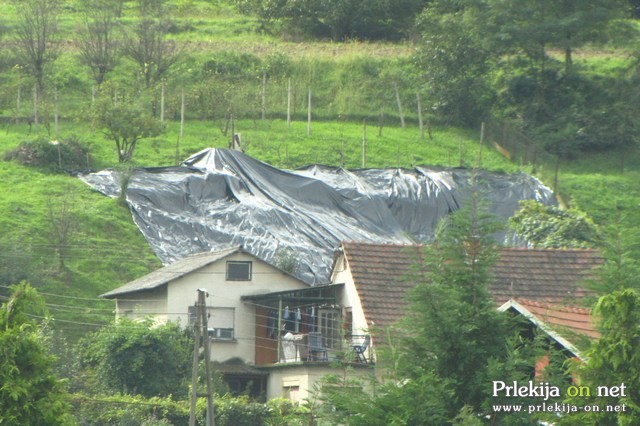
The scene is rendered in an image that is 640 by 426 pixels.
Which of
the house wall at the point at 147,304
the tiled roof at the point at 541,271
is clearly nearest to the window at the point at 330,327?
the house wall at the point at 147,304

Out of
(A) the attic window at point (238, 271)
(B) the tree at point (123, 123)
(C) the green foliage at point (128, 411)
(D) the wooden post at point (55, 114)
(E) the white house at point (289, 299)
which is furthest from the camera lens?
(D) the wooden post at point (55, 114)

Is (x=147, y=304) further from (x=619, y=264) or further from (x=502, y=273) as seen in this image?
(x=619, y=264)

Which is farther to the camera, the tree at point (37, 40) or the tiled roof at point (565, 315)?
the tree at point (37, 40)

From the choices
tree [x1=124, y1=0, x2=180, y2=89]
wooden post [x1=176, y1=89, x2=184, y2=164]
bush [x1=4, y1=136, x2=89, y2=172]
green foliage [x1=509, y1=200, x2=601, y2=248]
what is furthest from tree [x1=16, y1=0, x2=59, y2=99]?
green foliage [x1=509, y1=200, x2=601, y2=248]

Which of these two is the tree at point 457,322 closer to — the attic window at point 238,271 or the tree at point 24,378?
the tree at point 24,378

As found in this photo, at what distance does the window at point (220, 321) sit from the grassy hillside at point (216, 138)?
2332mm

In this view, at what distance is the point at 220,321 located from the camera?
91.4 ft

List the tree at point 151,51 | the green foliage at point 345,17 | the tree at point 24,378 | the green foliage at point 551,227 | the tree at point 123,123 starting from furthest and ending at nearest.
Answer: the green foliage at point 345,17 → the tree at point 151,51 → the tree at point 123,123 → the green foliage at point 551,227 → the tree at point 24,378

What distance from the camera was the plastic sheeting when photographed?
31.4m

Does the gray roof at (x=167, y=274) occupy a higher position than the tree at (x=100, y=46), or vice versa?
the tree at (x=100, y=46)

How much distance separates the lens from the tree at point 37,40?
153 ft

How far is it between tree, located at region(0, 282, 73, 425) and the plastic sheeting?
60.7 ft

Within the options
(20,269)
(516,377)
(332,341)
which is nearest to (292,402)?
(332,341)

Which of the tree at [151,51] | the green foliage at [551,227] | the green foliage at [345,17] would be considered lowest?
the green foliage at [551,227]
